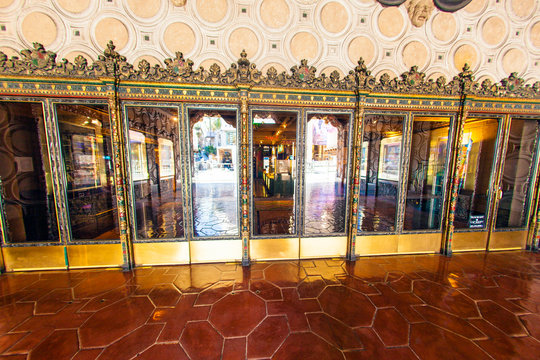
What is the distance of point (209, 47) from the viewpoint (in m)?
4.25

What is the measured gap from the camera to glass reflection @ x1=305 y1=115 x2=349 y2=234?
557cm

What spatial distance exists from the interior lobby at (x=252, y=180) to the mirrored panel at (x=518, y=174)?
0.13 ft

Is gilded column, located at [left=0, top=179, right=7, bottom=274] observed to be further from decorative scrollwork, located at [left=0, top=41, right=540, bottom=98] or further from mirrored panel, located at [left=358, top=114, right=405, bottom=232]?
mirrored panel, located at [left=358, top=114, right=405, bottom=232]

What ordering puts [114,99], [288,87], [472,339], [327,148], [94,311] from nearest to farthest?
1. [472,339]
2. [94,311]
3. [114,99]
4. [288,87]
5. [327,148]

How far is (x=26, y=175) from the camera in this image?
422 centimetres

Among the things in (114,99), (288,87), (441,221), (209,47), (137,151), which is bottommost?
(441,221)

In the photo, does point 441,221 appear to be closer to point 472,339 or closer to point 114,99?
point 472,339

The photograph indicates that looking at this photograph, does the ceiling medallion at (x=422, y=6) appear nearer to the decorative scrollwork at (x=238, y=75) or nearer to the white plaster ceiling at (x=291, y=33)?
the white plaster ceiling at (x=291, y=33)

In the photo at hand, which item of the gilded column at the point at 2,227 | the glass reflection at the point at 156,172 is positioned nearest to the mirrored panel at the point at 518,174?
the glass reflection at the point at 156,172

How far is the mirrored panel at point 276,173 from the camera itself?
5489 mm

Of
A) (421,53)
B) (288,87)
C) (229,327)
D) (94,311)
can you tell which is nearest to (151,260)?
(94,311)

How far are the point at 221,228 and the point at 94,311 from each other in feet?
10.4

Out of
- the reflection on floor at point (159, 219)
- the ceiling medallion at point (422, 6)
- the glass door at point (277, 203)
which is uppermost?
the ceiling medallion at point (422, 6)

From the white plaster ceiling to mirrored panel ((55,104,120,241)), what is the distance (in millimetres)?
1508
